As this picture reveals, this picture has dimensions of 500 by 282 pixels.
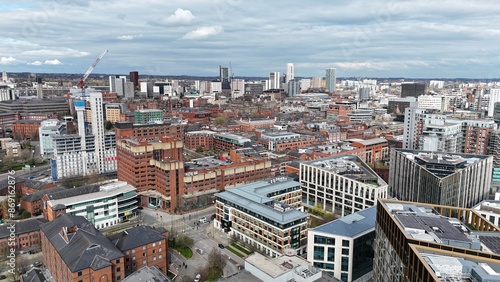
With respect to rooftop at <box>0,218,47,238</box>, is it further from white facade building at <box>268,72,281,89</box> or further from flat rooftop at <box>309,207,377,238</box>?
white facade building at <box>268,72,281,89</box>

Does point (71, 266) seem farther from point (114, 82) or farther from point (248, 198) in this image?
point (114, 82)

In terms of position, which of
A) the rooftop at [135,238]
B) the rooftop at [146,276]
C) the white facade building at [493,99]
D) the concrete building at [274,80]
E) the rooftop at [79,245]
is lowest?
the rooftop at [146,276]

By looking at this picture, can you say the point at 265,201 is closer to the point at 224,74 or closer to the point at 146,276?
the point at 146,276

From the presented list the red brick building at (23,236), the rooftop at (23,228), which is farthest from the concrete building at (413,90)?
the red brick building at (23,236)

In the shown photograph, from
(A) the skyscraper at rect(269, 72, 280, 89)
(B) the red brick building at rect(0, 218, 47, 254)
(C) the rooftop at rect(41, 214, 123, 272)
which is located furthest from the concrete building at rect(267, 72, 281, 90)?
(C) the rooftop at rect(41, 214, 123, 272)

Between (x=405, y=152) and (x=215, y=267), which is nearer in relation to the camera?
(x=215, y=267)

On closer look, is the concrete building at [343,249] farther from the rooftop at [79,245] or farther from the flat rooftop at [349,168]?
the rooftop at [79,245]


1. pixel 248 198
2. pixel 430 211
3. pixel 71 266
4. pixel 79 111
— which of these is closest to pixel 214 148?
pixel 79 111
